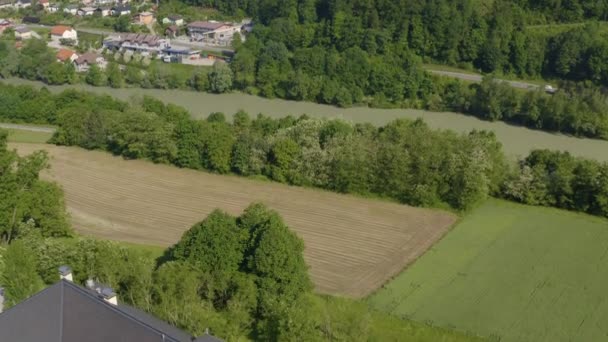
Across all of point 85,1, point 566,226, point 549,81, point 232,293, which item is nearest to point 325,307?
point 232,293

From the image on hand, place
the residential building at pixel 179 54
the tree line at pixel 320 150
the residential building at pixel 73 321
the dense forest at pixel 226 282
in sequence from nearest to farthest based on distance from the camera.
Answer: the residential building at pixel 73 321 < the dense forest at pixel 226 282 < the tree line at pixel 320 150 < the residential building at pixel 179 54

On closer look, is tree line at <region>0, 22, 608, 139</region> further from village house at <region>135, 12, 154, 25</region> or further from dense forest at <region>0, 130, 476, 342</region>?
dense forest at <region>0, 130, 476, 342</region>

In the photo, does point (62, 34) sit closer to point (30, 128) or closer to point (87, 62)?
point (87, 62)

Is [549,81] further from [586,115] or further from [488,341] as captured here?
[488,341]

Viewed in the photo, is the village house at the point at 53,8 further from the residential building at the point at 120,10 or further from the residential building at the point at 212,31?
the residential building at the point at 212,31

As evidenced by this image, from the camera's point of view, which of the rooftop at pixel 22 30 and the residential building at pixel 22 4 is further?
the residential building at pixel 22 4

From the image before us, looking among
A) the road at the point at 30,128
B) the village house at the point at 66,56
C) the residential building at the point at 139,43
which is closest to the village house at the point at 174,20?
the residential building at the point at 139,43

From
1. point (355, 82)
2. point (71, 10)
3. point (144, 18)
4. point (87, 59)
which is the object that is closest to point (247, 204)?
point (355, 82)
